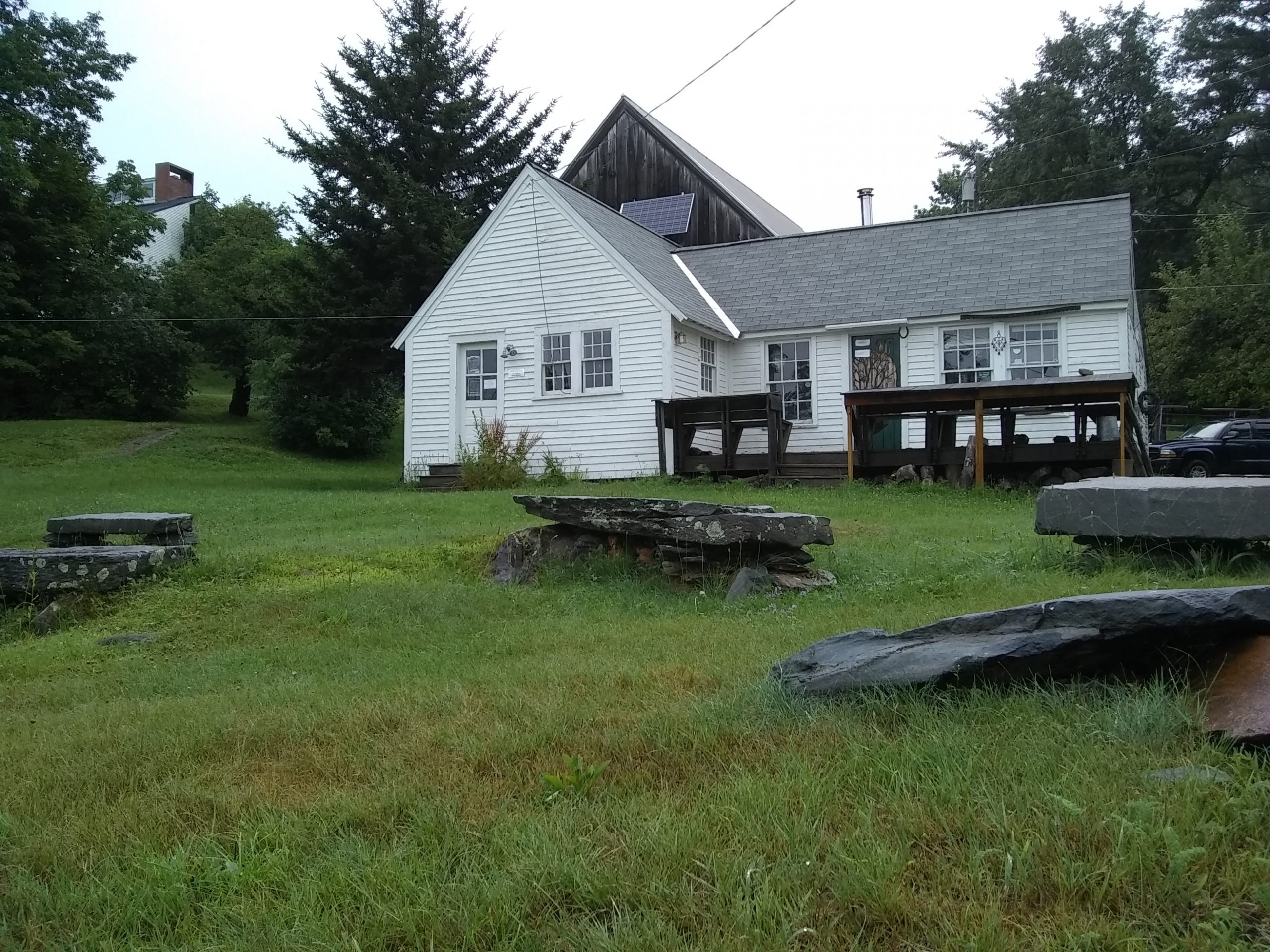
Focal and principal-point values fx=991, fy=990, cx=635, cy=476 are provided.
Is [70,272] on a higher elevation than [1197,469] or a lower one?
higher

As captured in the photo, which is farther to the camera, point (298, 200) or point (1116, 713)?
point (298, 200)

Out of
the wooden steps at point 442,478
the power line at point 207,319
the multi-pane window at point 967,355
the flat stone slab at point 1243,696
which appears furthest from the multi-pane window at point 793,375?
the flat stone slab at point 1243,696

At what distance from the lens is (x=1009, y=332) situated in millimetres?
17828

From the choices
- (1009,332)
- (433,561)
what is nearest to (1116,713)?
(433,561)

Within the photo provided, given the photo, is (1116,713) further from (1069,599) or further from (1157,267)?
(1157,267)

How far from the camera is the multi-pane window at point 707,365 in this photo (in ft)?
63.2

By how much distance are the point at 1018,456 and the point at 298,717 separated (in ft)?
40.9

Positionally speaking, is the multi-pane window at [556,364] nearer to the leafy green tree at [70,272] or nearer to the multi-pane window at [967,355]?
the multi-pane window at [967,355]

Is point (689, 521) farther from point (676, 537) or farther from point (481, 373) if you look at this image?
point (481, 373)

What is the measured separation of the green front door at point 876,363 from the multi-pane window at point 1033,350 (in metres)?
2.03

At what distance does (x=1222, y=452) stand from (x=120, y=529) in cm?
2090

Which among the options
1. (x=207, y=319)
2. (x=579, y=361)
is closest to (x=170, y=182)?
(x=207, y=319)

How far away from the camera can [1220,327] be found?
3206 centimetres

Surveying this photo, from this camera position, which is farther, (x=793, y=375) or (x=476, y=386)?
(x=476, y=386)
